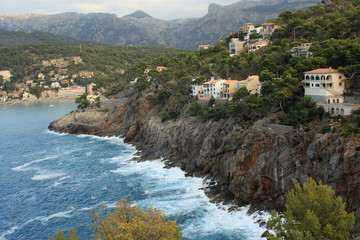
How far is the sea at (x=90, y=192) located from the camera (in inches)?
1422

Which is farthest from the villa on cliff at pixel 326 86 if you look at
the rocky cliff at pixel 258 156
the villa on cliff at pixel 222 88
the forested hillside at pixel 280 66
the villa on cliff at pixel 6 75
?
the villa on cliff at pixel 6 75

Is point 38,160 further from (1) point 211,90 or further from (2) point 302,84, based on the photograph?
(2) point 302,84

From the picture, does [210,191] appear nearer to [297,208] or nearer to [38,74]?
[297,208]

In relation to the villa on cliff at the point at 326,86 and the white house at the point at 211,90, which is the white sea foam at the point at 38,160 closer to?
the white house at the point at 211,90

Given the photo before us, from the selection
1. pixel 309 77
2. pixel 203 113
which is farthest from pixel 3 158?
pixel 309 77

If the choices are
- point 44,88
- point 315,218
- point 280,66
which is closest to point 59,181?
point 280,66

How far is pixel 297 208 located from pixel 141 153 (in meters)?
42.7

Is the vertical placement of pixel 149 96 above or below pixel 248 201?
above

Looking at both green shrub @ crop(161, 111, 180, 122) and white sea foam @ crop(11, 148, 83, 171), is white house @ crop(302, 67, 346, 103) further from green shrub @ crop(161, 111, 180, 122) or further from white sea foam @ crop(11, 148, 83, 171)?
white sea foam @ crop(11, 148, 83, 171)

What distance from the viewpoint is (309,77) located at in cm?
4591

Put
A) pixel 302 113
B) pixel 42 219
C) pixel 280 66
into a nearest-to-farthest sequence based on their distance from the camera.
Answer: pixel 42 219 < pixel 302 113 < pixel 280 66

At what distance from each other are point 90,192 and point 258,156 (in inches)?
880

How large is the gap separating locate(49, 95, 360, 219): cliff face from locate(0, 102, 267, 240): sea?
8.31 feet

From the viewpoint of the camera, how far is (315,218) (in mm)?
21172
